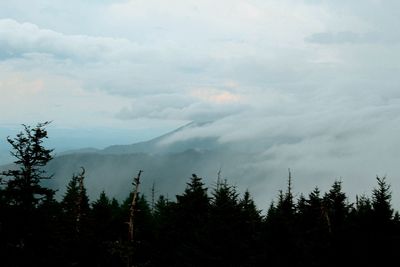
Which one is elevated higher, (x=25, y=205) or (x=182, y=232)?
(x=25, y=205)

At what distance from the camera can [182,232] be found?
4684 cm

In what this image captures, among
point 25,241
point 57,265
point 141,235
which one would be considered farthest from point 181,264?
point 141,235

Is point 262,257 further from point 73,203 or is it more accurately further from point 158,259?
point 158,259

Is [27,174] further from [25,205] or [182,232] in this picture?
[182,232]

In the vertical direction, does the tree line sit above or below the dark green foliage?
below

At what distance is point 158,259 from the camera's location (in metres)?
49.6

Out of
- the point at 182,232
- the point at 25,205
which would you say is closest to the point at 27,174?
the point at 25,205

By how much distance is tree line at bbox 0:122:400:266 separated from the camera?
23531mm

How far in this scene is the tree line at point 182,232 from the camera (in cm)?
2353

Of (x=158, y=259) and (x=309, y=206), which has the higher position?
(x=309, y=206)

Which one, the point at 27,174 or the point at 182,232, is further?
the point at 182,232

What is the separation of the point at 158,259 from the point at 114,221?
22.8ft

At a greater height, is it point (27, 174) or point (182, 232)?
point (27, 174)

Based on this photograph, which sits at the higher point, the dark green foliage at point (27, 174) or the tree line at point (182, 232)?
the dark green foliage at point (27, 174)
